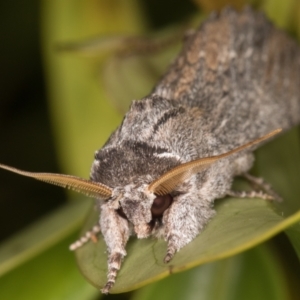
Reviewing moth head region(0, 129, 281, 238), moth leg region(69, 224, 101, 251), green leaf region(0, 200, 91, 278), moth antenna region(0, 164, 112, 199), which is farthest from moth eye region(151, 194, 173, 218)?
green leaf region(0, 200, 91, 278)

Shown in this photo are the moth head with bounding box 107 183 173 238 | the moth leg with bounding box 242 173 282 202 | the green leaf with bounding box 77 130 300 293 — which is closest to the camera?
the green leaf with bounding box 77 130 300 293

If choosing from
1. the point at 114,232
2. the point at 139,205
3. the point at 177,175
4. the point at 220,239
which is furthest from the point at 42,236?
the point at 220,239

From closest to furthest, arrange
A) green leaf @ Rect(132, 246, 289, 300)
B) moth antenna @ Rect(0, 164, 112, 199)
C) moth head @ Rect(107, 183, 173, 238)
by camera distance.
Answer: moth antenna @ Rect(0, 164, 112, 199)
moth head @ Rect(107, 183, 173, 238)
green leaf @ Rect(132, 246, 289, 300)

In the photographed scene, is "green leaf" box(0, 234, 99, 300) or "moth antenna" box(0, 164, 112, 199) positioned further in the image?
"green leaf" box(0, 234, 99, 300)

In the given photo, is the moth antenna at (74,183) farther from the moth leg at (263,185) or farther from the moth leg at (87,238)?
the moth leg at (263,185)

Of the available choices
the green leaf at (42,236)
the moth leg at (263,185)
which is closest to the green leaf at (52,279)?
the green leaf at (42,236)

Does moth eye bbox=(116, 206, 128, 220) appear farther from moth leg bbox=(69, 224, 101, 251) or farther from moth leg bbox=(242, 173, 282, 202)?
moth leg bbox=(242, 173, 282, 202)

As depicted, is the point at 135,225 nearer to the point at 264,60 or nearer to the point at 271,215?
the point at 271,215
